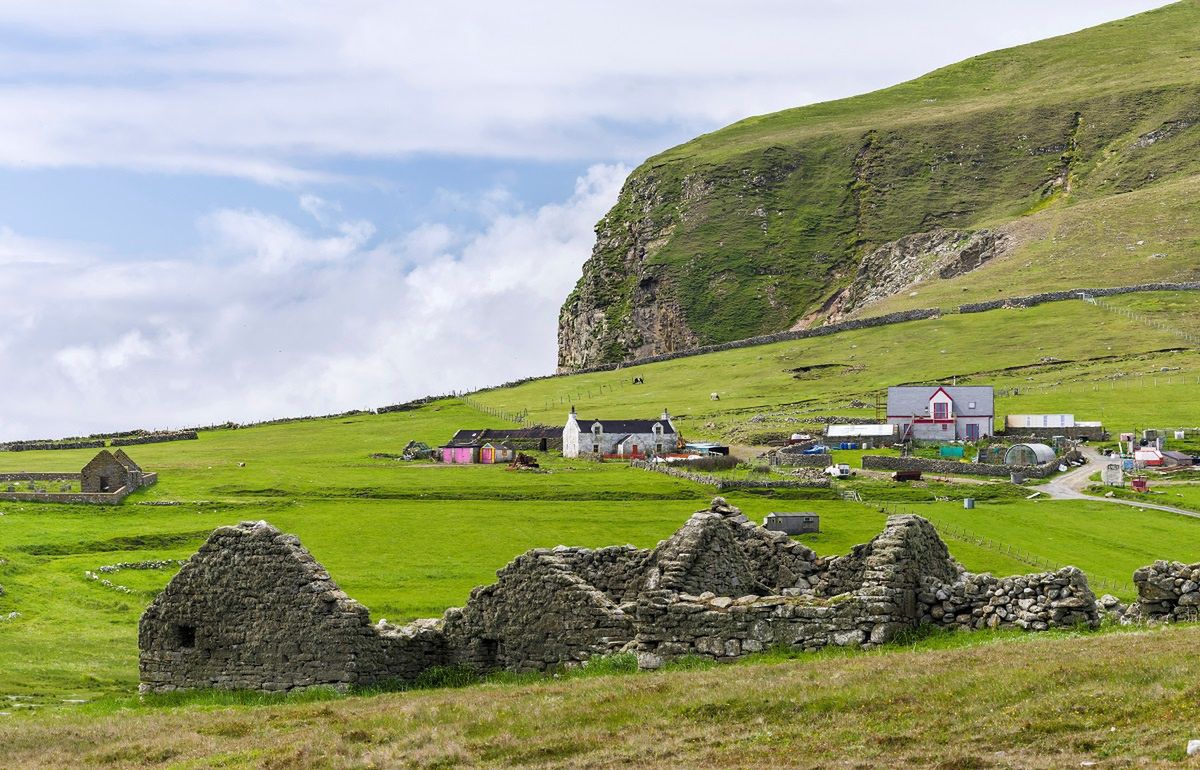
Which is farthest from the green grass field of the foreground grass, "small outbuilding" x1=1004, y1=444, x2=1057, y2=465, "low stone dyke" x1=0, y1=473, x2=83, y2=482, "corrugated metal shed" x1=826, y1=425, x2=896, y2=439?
"small outbuilding" x1=1004, y1=444, x2=1057, y2=465

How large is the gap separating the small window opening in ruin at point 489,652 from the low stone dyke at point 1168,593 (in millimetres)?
11475

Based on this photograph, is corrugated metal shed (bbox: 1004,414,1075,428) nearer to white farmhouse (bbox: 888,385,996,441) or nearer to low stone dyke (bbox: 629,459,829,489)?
white farmhouse (bbox: 888,385,996,441)

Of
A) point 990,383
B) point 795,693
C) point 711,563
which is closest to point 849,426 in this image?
point 990,383

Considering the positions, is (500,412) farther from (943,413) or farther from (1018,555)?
(1018,555)

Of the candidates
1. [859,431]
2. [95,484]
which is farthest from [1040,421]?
[95,484]

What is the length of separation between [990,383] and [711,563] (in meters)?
135

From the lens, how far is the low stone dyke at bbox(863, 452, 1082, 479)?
10494 cm

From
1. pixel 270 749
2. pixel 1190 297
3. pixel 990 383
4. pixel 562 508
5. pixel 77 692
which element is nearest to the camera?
pixel 270 749

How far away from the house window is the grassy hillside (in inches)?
112

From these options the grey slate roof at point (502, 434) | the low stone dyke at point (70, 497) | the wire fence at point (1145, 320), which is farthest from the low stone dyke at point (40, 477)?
the wire fence at point (1145, 320)

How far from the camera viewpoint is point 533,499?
98000 mm

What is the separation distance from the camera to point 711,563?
27953mm

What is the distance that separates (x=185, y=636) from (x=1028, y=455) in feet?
304

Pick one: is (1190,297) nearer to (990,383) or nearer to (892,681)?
(990,383)
